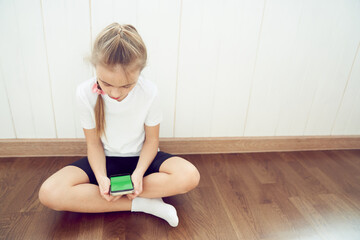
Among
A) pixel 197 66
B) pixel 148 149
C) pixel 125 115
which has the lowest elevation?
pixel 148 149

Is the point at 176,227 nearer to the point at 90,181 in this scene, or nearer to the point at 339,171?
the point at 90,181

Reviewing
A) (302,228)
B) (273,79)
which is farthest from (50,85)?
(302,228)

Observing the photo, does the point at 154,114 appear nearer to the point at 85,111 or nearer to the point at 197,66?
the point at 85,111

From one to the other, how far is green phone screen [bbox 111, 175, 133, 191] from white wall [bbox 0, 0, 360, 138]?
509 millimetres

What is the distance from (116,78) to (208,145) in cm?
83

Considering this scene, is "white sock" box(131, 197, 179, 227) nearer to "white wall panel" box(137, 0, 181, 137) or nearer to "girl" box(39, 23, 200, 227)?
"girl" box(39, 23, 200, 227)

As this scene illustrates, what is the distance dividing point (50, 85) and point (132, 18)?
512mm

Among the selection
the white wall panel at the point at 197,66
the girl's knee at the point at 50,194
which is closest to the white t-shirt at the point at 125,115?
the girl's knee at the point at 50,194

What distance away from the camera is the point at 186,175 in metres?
0.97

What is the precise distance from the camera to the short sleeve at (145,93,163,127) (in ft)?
3.24

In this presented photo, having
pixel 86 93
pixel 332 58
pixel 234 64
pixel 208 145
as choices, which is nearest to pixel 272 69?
pixel 234 64

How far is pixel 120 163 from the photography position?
103 centimetres

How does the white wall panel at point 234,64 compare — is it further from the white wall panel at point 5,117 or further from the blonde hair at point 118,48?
the white wall panel at point 5,117

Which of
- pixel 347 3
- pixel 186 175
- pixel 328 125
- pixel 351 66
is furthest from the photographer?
pixel 328 125
